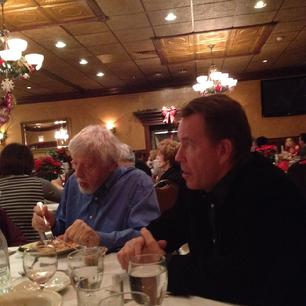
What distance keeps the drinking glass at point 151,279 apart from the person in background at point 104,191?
930 millimetres

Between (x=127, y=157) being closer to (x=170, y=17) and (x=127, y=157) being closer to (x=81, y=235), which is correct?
(x=81, y=235)

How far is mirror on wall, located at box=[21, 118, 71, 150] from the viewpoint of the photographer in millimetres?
12773

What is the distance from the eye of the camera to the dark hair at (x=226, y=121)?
1336mm

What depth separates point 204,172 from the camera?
1385 millimetres

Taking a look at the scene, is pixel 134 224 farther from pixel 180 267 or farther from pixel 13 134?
pixel 13 134

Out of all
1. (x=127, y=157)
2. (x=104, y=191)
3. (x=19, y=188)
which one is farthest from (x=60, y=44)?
(x=104, y=191)

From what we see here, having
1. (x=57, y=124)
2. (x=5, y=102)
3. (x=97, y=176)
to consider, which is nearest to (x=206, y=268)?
(x=97, y=176)

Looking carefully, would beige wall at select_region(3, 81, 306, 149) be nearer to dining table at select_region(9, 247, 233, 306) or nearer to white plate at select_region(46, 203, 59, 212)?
white plate at select_region(46, 203, 59, 212)

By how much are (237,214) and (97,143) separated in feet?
3.46

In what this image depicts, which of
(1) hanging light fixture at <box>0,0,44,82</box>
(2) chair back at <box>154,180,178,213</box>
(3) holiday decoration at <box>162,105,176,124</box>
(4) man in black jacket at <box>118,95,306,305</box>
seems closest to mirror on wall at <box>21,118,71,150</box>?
(3) holiday decoration at <box>162,105,176,124</box>

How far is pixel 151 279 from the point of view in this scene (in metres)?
0.92

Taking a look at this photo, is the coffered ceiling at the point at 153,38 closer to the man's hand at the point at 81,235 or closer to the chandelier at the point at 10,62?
the chandelier at the point at 10,62

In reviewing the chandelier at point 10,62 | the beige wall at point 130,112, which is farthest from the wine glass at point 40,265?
the beige wall at point 130,112

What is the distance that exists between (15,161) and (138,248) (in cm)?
218
